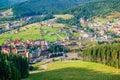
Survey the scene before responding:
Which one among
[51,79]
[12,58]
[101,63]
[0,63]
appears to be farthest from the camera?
[101,63]

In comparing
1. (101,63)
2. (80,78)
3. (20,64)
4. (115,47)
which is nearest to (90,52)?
(101,63)

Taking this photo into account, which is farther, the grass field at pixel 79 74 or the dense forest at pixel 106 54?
the dense forest at pixel 106 54

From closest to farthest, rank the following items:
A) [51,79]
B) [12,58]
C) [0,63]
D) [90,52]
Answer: [0,63] < [51,79] < [12,58] < [90,52]

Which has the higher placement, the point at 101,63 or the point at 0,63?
the point at 0,63

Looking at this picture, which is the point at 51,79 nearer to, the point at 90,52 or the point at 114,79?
the point at 114,79

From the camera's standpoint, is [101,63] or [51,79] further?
[101,63]

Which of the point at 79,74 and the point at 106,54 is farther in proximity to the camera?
the point at 106,54

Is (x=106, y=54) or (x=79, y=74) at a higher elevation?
(x=106, y=54)

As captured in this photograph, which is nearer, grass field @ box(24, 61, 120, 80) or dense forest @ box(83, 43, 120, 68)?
grass field @ box(24, 61, 120, 80)
